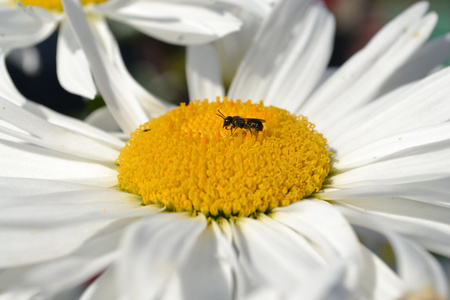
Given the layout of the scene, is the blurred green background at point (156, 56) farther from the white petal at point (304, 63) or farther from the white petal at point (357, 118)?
the white petal at point (357, 118)

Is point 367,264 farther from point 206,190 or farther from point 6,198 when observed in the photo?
point 6,198

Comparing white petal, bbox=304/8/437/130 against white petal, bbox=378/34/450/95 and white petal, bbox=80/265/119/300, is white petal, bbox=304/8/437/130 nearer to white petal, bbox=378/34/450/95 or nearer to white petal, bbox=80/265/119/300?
white petal, bbox=378/34/450/95

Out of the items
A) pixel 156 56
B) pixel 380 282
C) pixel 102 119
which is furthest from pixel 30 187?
pixel 156 56

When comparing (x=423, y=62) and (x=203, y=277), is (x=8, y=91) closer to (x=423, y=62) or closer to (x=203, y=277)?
(x=203, y=277)

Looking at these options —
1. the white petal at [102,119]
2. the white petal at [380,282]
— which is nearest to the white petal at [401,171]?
the white petal at [380,282]

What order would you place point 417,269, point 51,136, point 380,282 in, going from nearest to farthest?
1. point 417,269
2. point 380,282
3. point 51,136

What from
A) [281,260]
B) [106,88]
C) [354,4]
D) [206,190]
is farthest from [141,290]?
[354,4]

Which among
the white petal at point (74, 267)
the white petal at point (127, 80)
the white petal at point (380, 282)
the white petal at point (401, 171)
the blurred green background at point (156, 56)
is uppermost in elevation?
the blurred green background at point (156, 56)
